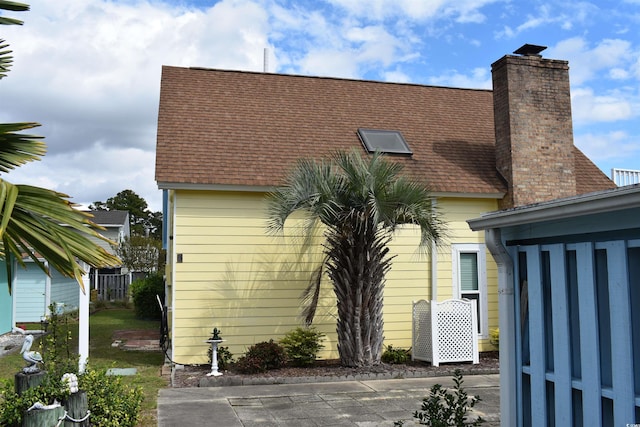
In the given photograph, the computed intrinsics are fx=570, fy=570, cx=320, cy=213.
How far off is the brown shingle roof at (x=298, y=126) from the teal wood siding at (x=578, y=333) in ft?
23.1

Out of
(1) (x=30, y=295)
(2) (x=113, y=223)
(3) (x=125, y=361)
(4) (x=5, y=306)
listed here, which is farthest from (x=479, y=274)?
(2) (x=113, y=223)

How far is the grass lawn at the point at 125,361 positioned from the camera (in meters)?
7.88

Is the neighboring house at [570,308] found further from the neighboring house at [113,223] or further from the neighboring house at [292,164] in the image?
the neighboring house at [113,223]

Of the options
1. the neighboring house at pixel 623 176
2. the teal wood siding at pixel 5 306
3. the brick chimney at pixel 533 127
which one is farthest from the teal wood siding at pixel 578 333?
the teal wood siding at pixel 5 306

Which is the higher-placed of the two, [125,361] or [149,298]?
[149,298]

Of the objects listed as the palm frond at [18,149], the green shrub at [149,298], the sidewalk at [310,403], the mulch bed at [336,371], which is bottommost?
the sidewalk at [310,403]

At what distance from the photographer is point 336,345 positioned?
11.1 metres

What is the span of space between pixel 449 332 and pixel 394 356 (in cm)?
111

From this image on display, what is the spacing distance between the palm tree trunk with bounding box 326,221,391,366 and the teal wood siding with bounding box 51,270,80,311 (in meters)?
11.9

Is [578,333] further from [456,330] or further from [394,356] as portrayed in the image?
[394,356]

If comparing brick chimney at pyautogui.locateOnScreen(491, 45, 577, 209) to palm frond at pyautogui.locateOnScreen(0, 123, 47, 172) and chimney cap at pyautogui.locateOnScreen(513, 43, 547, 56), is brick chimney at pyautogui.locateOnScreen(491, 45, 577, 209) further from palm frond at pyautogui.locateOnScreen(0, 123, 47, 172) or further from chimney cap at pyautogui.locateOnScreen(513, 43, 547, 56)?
palm frond at pyautogui.locateOnScreen(0, 123, 47, 172)

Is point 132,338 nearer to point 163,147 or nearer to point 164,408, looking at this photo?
point 163,147

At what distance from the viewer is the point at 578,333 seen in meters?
3.80

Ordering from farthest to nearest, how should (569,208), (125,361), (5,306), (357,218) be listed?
(5,306), (125,361), (357,218), (569,208)
